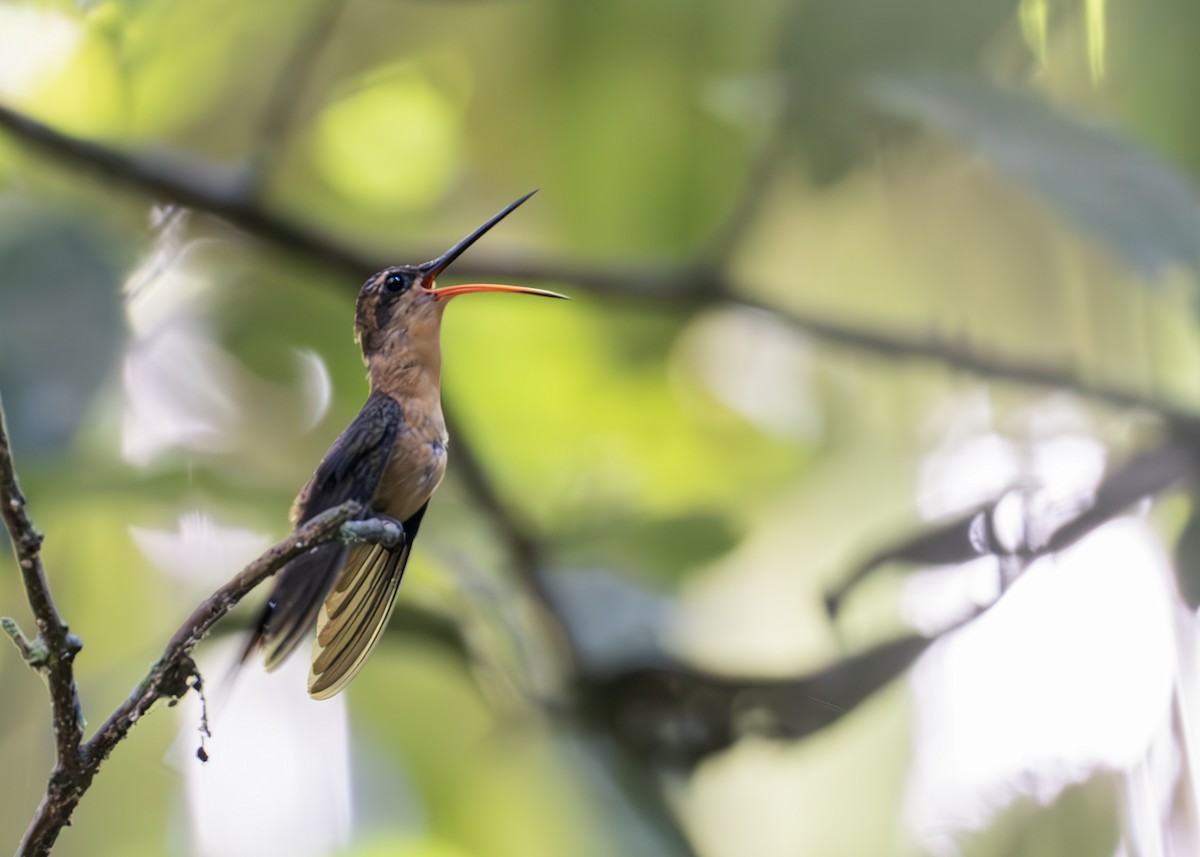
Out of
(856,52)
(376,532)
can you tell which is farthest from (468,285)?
(856,52)

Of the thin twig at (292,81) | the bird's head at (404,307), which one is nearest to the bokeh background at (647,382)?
the thin twig at (292,81)

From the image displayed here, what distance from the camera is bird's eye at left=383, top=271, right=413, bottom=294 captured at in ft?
1.85

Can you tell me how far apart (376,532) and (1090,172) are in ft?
3.73

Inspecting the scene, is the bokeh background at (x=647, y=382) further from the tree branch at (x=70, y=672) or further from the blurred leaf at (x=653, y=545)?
the tree branch at (x=70, y=672)

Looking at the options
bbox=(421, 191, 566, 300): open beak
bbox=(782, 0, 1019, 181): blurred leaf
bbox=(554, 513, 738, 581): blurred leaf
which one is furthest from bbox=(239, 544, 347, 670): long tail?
bbox=(782, 0, 1019, 181): blurred leaf

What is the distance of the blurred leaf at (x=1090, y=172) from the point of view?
4.28ft

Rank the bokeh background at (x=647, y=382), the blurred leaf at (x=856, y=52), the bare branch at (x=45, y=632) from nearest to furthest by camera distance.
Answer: the bare branch at (x=45, y=632), the bokeh background at (x=647, y=382), the blurred leaf at (x=856, y=52)

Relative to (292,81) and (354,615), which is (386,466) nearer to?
(354,615)

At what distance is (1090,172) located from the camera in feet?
4.31

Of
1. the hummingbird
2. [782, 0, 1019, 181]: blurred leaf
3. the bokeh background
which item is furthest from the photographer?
[782, 0, 1019, 181]: blurred leaf

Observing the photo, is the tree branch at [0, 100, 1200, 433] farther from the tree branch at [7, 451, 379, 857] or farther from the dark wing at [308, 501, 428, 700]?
the tree branch at [7, 451, 379, 857]

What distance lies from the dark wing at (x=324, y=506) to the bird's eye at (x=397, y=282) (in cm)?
6

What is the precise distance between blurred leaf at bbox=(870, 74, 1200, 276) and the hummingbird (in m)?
0.99

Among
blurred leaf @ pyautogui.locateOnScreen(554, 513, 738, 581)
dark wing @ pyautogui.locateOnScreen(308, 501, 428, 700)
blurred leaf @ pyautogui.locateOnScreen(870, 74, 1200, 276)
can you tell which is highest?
blurred leaf @ pyautogui.locateOnScreen(870, 74, 1200, 276)
